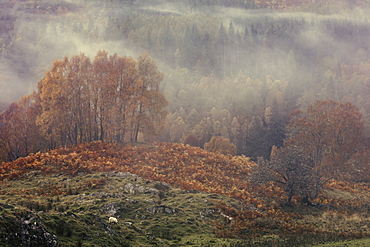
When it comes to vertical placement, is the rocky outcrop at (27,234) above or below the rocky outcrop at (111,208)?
above

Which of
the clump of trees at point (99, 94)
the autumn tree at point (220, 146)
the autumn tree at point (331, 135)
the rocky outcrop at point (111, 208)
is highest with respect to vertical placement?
the clump of trees at point (99, 94)

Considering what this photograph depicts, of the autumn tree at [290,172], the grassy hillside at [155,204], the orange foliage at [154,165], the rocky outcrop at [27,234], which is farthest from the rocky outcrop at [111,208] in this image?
the autumn tree at [290,172]

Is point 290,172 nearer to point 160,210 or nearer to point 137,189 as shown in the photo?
point 160,210

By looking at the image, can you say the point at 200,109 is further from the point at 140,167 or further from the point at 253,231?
the point at 253,231

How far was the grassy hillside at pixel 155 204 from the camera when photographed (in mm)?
15969

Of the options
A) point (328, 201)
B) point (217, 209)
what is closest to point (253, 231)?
point (217, 209)

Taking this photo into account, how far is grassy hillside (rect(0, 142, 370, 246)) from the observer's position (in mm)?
15969

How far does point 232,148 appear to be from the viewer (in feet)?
278

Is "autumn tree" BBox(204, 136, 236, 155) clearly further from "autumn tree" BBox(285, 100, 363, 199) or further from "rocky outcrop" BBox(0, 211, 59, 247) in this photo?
"rocky outcrop" BBox(0, 211, 59, 247)

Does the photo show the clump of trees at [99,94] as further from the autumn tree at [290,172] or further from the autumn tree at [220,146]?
the autumn tree at [220,146]

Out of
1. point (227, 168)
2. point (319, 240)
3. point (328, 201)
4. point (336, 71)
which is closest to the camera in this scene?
point (319, 240)

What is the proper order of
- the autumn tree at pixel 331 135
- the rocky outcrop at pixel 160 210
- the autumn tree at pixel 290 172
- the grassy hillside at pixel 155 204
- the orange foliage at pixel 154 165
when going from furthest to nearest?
the autumn tree at pixel 331 135
the orange foliage at pixel 154 165
the autumn tree at pixel 290 172
the rocky outcrop at pixel 160 210
the grassy hillside at pixel 155 204

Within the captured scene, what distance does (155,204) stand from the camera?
91.5 ft

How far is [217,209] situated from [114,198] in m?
9.45
